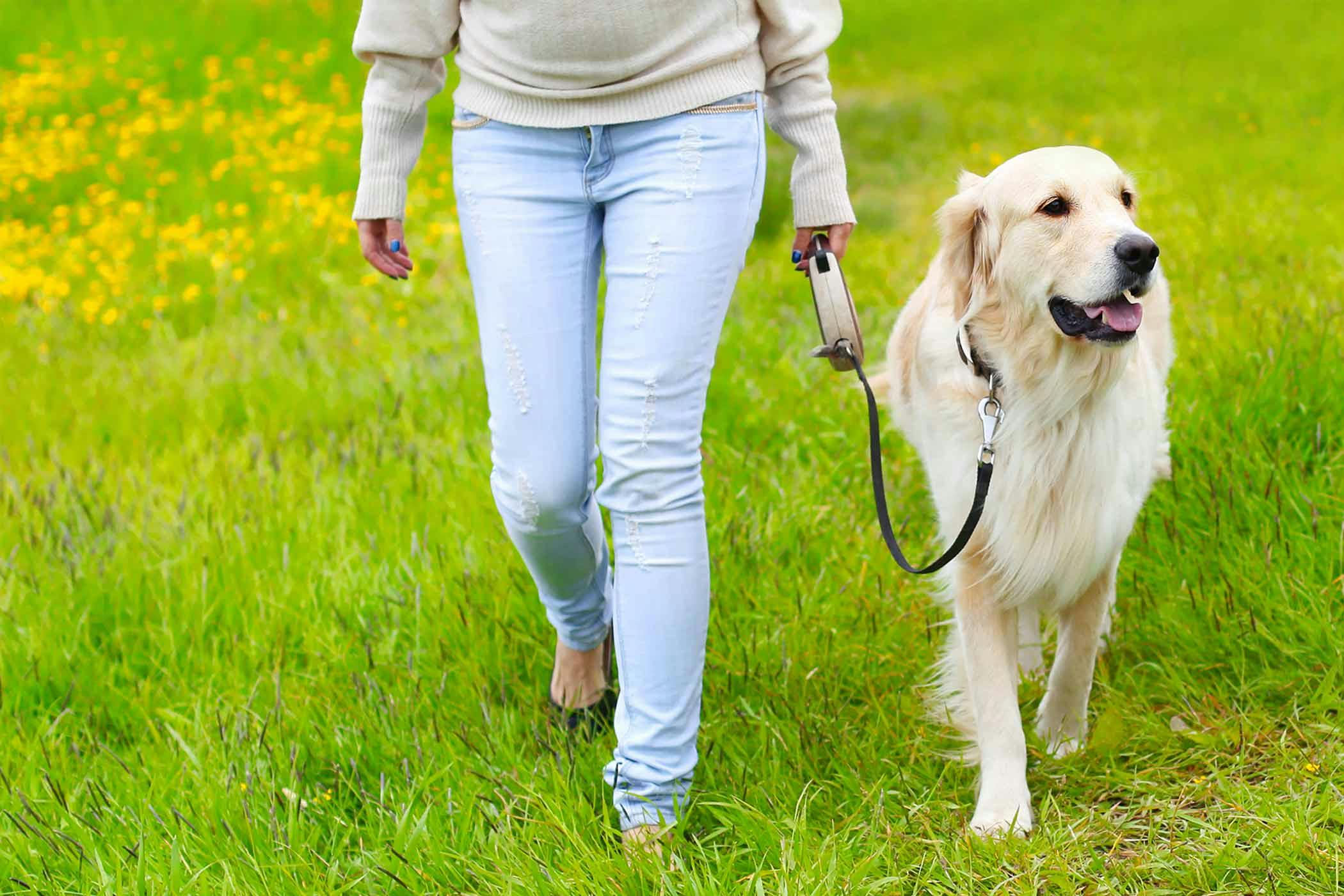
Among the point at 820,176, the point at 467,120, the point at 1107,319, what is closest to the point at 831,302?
the point at 820,176

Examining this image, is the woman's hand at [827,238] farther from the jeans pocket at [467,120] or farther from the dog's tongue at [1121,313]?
the jeans pocket at [467,120]

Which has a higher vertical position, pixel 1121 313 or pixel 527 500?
pixel 1121 313

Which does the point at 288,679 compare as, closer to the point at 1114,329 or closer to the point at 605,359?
the point at 605,359

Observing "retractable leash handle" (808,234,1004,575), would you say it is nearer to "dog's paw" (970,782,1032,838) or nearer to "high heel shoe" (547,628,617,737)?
"dog's paw" (970,782,1032,838)

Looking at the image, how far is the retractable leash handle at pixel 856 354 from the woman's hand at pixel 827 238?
0.06 feet

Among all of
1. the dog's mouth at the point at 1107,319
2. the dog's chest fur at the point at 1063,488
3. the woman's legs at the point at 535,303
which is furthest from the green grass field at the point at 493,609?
the dog's mouth at the point at 1107,319

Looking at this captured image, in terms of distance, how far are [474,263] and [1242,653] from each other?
69.8 inches

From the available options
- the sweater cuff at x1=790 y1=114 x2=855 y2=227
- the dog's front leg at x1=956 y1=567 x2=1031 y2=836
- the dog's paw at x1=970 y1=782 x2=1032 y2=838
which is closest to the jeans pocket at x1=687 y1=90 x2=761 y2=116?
the sweater cuff at x1=790 y1=114 x2=855 y2=227

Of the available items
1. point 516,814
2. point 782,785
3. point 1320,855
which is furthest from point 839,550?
point 1320,855

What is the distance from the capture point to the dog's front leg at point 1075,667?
2.67m

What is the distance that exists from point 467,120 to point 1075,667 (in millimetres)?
1644

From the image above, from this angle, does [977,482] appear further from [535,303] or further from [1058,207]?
[535,303]

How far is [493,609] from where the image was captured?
3209mm

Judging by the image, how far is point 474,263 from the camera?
2516mm
